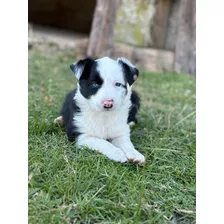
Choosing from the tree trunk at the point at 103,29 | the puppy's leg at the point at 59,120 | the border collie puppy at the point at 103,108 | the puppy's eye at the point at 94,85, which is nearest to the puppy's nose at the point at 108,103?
the border collie puppy at the point at 103,108

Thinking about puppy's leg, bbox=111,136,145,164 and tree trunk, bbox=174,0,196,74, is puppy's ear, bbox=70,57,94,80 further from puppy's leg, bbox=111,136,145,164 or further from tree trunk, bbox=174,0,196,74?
tree trunk, bbox=174,0,196,74

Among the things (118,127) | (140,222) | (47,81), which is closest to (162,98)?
(47,81)

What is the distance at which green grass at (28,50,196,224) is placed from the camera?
7.68 ft

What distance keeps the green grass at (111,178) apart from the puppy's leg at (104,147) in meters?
0.07

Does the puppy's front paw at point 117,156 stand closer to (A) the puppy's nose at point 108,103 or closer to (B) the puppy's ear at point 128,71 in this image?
(A) the puppy's nose at point 108,103

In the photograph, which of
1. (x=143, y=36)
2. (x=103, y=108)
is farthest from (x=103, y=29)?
(x=103, y=108)

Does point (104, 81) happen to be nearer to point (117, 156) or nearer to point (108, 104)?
point (108, 104)

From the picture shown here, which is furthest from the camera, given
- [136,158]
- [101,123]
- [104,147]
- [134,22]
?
[134,22]

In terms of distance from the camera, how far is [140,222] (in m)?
2.29

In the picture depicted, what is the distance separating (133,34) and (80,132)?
18.7 ft

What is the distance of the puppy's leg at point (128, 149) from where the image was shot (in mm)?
2980

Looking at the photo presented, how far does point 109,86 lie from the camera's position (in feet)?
9.61

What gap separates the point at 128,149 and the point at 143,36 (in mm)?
5914

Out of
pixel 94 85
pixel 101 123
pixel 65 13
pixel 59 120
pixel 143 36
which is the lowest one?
pixel 65 13
